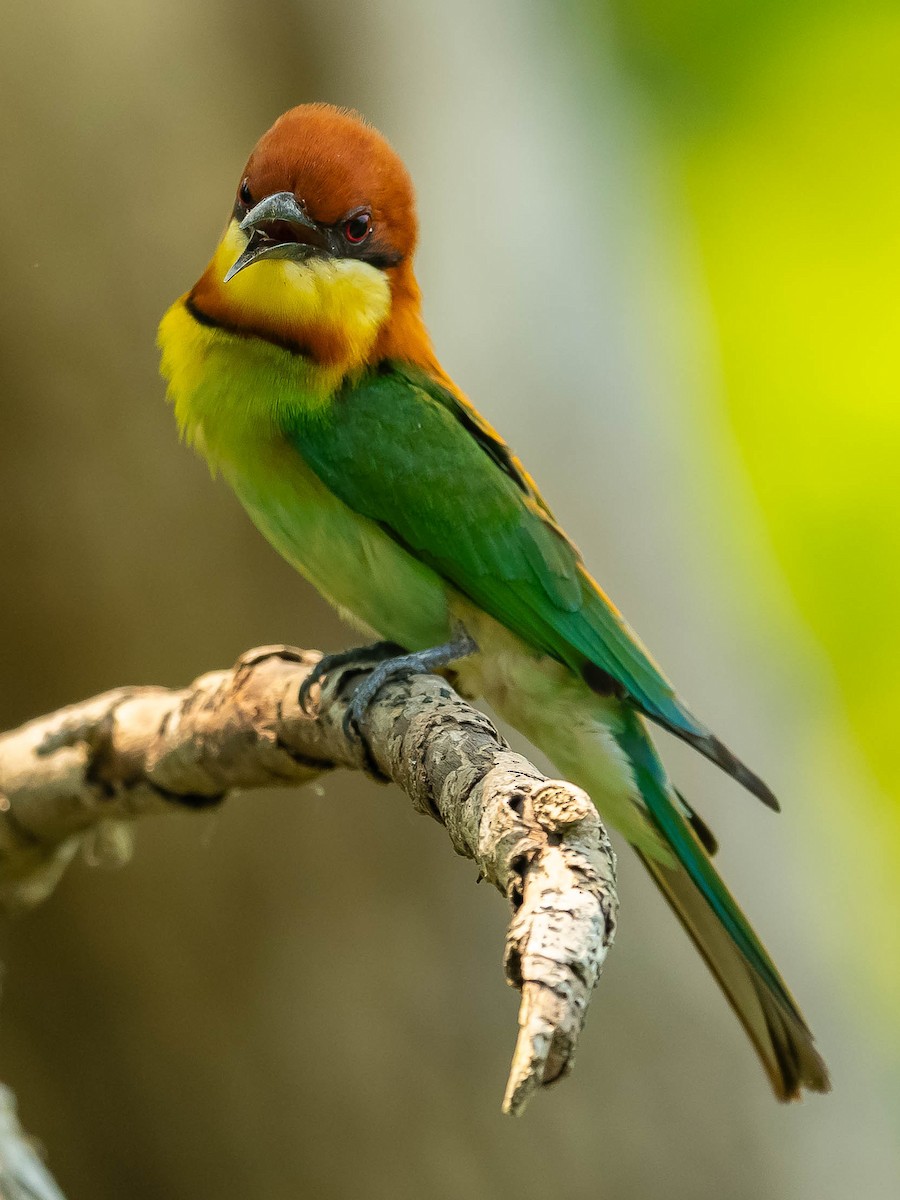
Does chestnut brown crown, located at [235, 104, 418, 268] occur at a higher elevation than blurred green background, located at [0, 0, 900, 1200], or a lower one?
higher

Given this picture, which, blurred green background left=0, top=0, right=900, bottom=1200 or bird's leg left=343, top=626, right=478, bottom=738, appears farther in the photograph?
blurred green background left=0, top=0, right=900, bottom=1200

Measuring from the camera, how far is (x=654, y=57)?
307 cm

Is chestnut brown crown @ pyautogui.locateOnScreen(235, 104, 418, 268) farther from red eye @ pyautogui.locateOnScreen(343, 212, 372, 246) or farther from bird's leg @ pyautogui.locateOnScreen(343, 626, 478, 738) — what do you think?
bird's leg @ pyautogui.locateOnScreen(343, 626, 478, 738)

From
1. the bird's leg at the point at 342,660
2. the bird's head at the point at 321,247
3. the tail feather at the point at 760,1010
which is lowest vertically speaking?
the tail feather at the point at 760,1010

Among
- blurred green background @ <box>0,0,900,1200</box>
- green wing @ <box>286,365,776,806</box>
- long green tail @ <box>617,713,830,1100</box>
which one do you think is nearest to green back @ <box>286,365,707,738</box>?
green wing @ <box>286,365,776,806</box>

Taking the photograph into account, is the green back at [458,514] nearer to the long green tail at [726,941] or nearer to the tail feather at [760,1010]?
the long green tail at [726,941]

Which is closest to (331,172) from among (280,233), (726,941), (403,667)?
(280,233)

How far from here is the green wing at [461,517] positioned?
55.4 inches

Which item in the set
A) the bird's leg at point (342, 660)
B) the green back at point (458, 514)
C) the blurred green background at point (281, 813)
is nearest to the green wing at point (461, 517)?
the green back at point (458, 514)

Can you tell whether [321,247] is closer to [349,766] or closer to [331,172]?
[331,172]

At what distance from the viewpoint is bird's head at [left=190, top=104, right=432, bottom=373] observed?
50.6 inches

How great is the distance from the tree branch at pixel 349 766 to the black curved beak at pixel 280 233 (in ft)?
1.48

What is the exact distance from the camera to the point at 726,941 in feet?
4.52

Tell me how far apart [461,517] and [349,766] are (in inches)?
13.7
